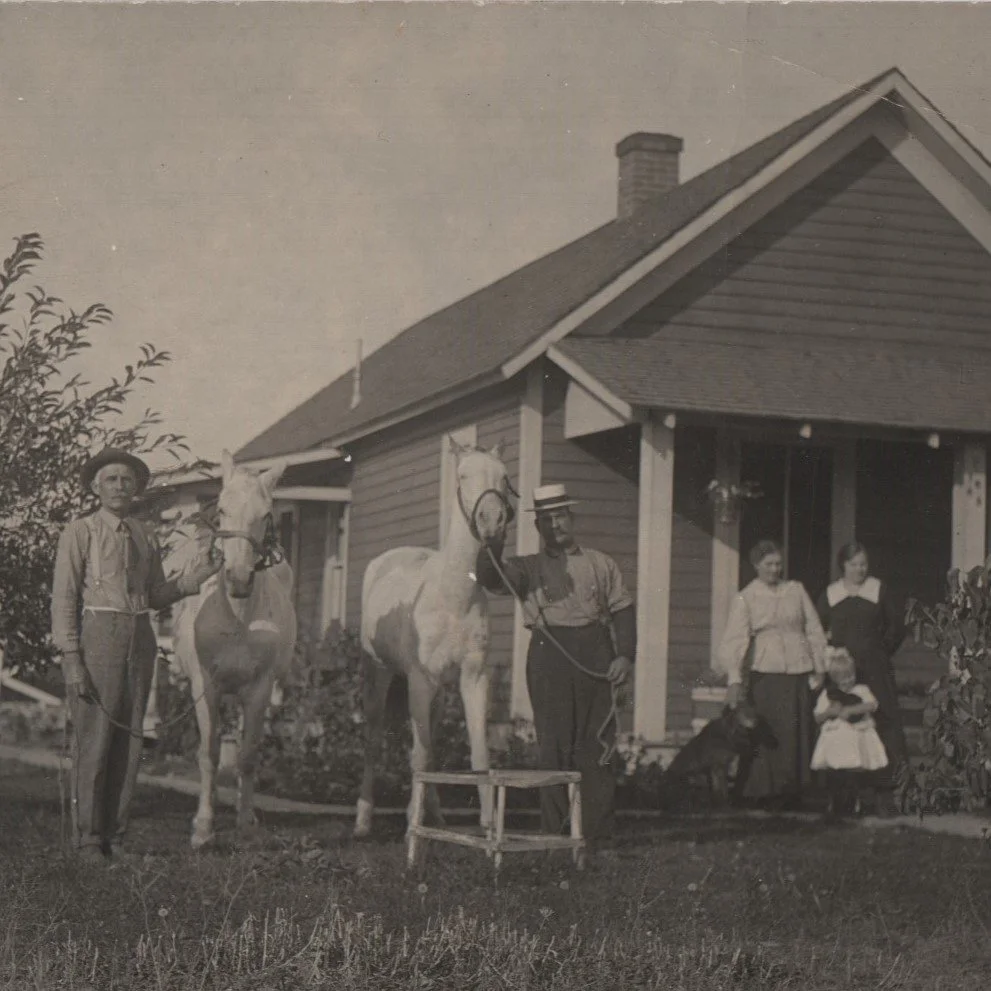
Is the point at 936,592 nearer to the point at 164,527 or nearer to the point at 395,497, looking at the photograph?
the point at 395,497

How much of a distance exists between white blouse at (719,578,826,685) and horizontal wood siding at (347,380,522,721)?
140 inches

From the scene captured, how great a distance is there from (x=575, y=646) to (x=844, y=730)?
302 centimetres

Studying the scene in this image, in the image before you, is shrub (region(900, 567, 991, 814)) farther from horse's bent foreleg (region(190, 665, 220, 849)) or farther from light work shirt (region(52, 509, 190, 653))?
horse's bent foreleg (region(190, 665, 220, 849))

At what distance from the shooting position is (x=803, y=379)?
1448 cm

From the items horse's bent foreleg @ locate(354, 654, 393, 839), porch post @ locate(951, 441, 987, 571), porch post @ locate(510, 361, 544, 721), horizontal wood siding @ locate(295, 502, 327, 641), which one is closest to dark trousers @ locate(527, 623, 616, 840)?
horse's bent foreleg @ locate(354, 654, 393, 839)

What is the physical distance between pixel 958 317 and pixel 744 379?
3.19 m

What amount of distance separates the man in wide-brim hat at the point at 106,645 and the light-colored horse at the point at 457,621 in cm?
148

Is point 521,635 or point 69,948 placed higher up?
point 521,635

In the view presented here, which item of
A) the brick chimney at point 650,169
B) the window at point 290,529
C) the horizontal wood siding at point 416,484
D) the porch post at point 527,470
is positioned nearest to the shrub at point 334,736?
the porch post at point 527,470

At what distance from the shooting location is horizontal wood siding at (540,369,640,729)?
15.0m

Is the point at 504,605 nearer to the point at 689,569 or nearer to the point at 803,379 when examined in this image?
the point at 689,569

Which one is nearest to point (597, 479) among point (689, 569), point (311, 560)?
point (689, 569)

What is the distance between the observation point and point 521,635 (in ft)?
49.6

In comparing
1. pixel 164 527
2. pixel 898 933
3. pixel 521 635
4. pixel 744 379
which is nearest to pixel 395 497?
pixel 521 635
